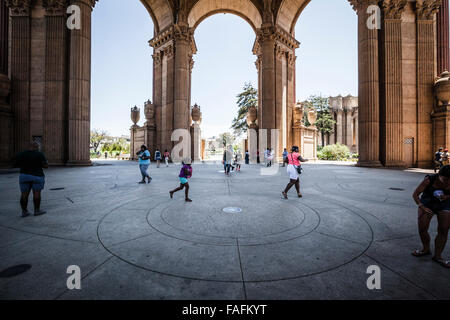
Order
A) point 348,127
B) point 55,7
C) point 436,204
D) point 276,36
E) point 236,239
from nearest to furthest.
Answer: point 436,204 < point 236,239 < point 55,7 < point 276,36 < point 348,127

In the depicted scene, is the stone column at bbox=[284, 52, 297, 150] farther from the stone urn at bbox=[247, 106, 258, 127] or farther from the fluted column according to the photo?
the fluted column

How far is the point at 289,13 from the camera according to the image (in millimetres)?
25938

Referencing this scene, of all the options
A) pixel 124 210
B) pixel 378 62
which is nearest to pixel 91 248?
pixel 124 210

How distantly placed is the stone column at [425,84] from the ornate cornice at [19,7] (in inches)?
1235

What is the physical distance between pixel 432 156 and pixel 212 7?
30.1 metres

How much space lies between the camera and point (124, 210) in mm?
4941

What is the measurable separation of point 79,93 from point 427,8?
2868cm

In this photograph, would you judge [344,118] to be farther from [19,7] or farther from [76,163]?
[19,7]

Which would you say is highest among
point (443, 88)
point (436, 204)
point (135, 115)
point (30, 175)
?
point (135, 115)

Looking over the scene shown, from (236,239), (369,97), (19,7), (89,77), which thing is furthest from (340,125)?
(19,7)

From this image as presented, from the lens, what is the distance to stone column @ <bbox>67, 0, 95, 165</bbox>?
16.0m

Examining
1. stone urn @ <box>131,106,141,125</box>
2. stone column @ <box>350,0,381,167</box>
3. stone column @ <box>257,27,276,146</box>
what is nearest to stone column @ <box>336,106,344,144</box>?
stone column @ <box>257,27,276,146</box>

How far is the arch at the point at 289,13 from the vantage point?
2478 cm

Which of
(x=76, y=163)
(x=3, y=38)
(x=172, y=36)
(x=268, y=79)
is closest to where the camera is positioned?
(x=76, y=163)
